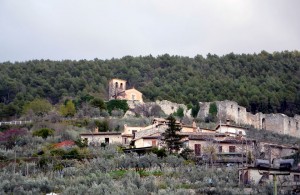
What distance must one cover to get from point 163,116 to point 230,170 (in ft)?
78.1

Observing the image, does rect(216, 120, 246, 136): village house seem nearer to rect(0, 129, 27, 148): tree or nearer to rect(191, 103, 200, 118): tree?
rect(191, 103, 200, 118): tree

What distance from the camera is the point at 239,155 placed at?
34625 millimetres

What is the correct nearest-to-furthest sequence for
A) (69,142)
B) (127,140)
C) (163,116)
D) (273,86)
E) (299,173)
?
(299,173), (69,142), (127,140), (163,116), (273,86)

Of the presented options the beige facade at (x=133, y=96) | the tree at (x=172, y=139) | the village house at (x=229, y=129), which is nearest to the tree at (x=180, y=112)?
the beige facade at (x=133, y=96)

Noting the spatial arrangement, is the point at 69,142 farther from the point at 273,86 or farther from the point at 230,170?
the point at 273,86

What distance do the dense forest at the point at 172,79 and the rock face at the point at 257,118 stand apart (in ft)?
17.4

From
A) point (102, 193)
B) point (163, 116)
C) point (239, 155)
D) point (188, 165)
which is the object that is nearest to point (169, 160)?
point (188, 165)

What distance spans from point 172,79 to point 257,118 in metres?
16.6

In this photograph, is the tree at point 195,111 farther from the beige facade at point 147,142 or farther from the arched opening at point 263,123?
the beige facade at point 147,142

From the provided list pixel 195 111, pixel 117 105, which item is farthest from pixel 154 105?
pixel 195 111

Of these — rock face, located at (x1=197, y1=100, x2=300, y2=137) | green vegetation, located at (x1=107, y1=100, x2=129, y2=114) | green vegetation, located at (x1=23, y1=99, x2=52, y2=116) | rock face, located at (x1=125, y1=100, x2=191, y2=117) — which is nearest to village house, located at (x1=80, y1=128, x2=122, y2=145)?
green vegetation, located at (x1=23, y1=99, x2=52, y2=116)

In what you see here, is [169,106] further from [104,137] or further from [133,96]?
[104,137]

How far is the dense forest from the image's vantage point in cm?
5916

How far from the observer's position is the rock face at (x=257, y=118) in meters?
51.4
